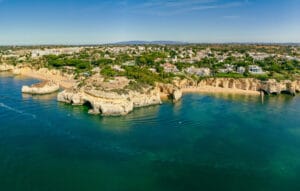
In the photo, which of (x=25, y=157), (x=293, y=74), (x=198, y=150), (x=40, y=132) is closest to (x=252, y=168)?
(x=198, y=150)

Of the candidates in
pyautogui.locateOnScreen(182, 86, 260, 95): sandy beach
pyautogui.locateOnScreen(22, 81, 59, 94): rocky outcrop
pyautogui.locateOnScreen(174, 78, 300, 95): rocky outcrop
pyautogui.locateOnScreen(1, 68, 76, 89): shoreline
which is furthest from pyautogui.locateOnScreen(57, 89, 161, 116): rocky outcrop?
pyautogui.locateOnScreen(1, 68, 76, 89): shoreline

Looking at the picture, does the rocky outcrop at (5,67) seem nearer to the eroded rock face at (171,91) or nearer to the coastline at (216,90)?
the eroded rock face at (171,91)

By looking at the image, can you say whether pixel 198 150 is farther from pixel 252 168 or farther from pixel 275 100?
A: pixel 275 100

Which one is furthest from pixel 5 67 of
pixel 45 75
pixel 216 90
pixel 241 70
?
pixel 241 70

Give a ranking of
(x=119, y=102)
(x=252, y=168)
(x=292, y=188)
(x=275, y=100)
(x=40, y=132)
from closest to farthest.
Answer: (x=292, y=188) → (x=252, y=168) → (x=40, y=132) → (x=119, y=102) → (x=275, y=100)

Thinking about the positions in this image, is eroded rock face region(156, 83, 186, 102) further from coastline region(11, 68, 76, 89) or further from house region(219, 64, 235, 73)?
coastline region(11, 68, 76, 89)
